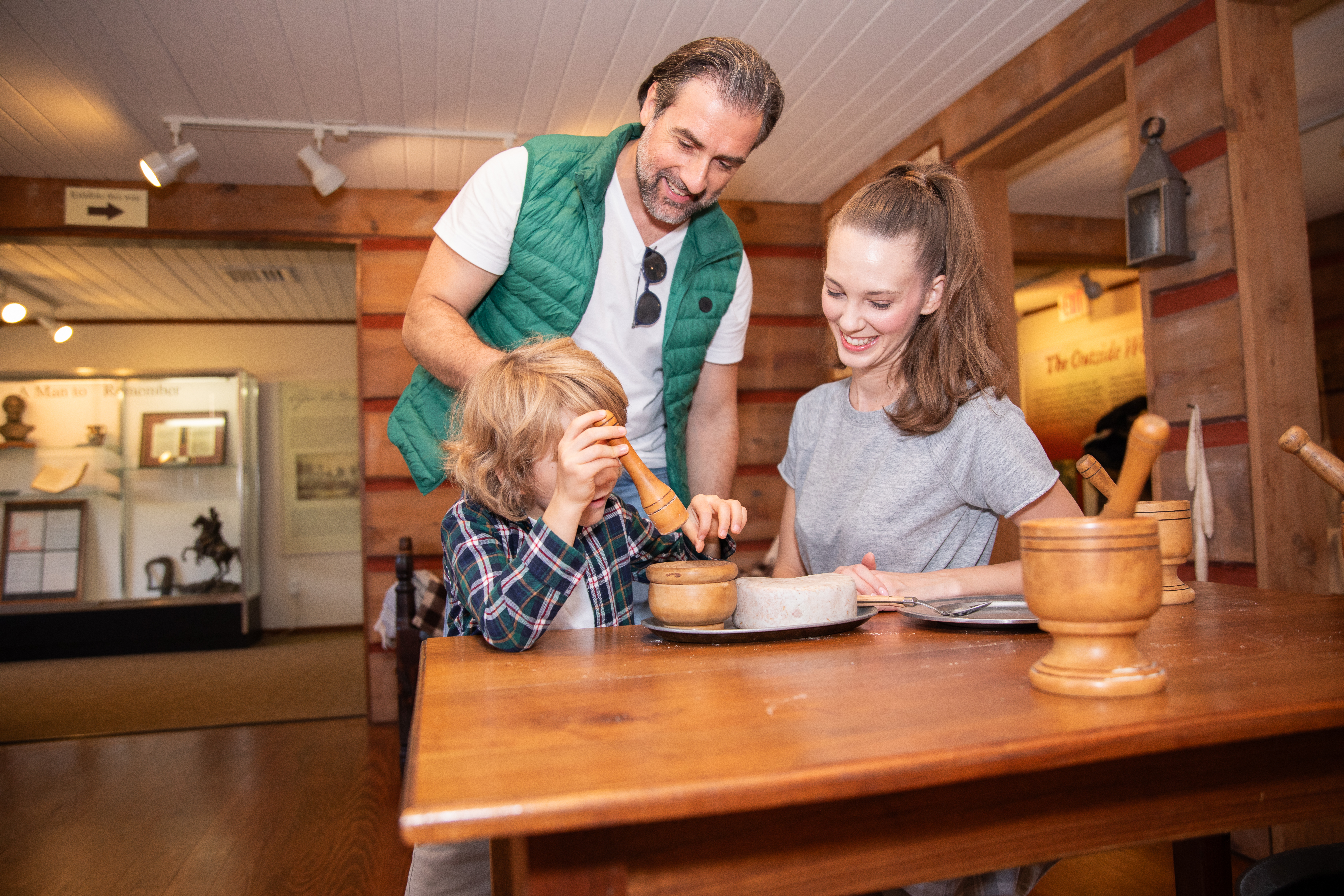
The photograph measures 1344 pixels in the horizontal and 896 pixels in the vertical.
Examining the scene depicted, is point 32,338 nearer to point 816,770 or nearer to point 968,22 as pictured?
point 968,22

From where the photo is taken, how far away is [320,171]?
3457 millimetres

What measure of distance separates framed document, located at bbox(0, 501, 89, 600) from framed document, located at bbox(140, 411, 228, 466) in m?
0.54

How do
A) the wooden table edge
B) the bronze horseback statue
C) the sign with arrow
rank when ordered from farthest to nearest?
1. the bronze horseback statue
2. the sign with arrow
3. the wooden table edge

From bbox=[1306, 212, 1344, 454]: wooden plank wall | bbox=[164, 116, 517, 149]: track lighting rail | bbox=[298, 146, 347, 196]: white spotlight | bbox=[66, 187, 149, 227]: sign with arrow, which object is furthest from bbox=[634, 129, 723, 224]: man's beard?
bbox=[1306, 212, 1344, 454]: wooden plank wall

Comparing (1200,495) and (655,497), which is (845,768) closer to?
(655,497)

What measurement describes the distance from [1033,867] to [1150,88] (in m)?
2.29

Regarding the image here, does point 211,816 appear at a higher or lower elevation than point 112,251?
lower

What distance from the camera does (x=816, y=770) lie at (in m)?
0.51

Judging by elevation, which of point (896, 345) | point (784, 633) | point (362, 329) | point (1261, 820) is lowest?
point (1261, 820)

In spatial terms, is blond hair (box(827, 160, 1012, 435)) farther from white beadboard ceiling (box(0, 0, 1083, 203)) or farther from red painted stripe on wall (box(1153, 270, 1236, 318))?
white beadboard ceiling (box(0, 0, 1083, 203))

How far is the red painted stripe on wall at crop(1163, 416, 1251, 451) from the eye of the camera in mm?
2191

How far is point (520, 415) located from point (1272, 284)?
198cm

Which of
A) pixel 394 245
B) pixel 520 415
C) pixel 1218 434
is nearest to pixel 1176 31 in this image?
pixel 1218 434

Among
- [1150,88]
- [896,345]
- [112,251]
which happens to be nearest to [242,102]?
[112,251]
